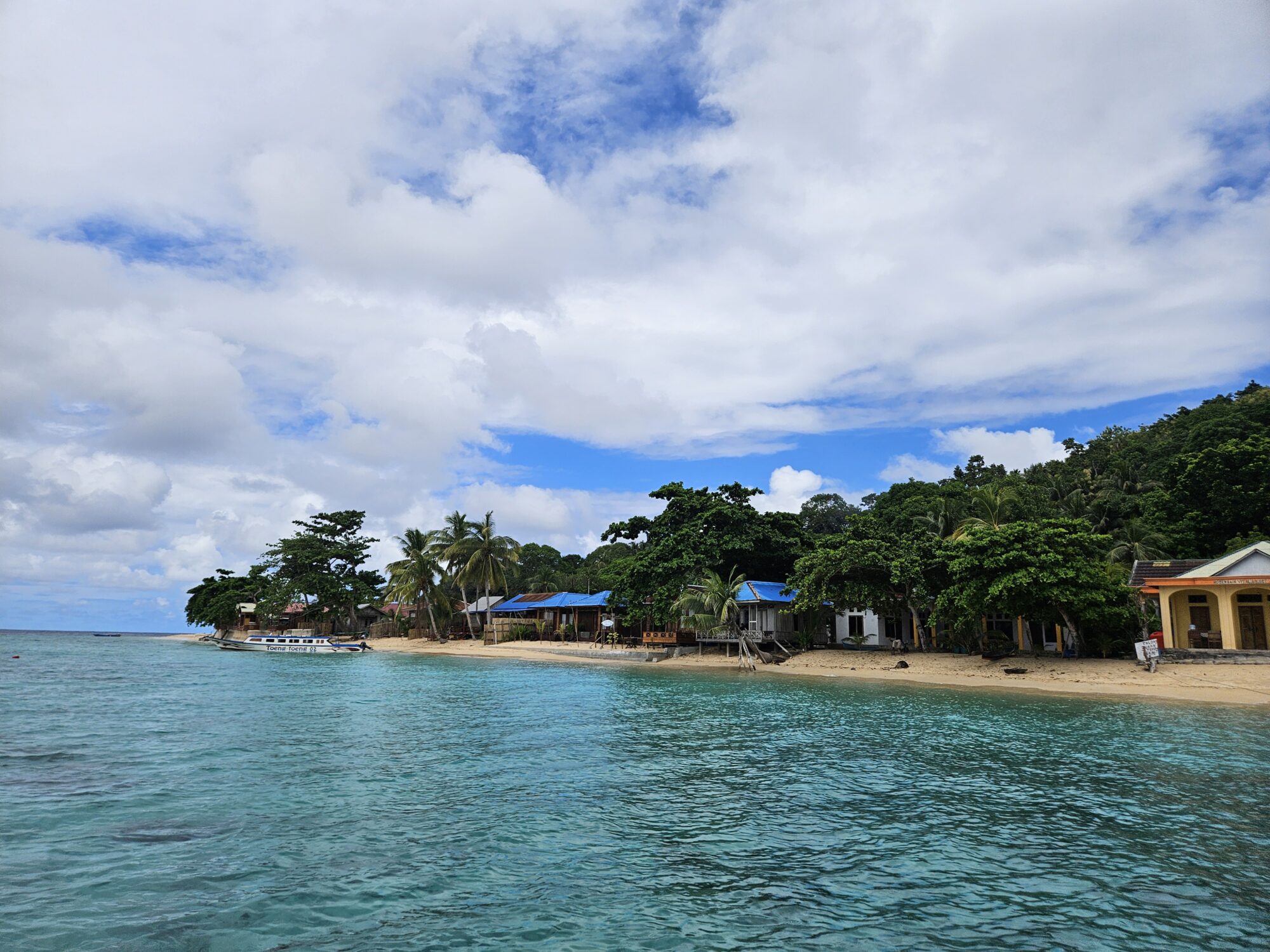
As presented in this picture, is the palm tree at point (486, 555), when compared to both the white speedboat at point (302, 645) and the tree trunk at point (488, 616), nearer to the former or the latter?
the tree trunk at point (488, 616)

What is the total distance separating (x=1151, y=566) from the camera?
92.7 ft

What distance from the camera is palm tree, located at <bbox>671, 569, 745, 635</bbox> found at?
112 feet

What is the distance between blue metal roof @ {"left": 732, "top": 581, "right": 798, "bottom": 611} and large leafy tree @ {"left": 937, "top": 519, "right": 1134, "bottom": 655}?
10.0 meters

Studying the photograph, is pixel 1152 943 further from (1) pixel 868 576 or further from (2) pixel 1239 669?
(1) pixel 868 576

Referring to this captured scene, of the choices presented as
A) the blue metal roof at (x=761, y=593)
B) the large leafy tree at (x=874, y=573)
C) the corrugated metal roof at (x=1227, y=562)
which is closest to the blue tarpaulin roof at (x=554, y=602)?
the blue metal roof at (x=761, y=593)

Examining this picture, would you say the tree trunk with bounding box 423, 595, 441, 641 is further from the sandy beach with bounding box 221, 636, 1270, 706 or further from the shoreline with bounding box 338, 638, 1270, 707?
the shoreline with bounding box 338, 638, 1270, 707

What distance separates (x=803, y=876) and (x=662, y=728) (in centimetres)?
974

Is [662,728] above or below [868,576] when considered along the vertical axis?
below

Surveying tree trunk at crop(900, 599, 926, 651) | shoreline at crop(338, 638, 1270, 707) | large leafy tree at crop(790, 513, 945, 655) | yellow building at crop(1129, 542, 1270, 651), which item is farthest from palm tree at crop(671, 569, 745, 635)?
yellow building at crop(1129, 542, 1270, 651)

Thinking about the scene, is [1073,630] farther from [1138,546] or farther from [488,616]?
[488,616]

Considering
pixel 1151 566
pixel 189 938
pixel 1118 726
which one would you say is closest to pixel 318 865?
pixel 189 938

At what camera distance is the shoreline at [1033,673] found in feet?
72.9

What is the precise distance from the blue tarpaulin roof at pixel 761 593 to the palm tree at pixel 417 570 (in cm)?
2652

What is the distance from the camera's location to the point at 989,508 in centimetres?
3741
